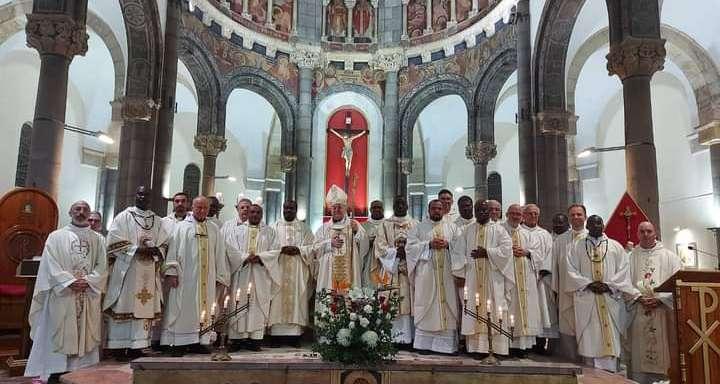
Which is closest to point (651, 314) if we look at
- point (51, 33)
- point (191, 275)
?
point (191, 275)

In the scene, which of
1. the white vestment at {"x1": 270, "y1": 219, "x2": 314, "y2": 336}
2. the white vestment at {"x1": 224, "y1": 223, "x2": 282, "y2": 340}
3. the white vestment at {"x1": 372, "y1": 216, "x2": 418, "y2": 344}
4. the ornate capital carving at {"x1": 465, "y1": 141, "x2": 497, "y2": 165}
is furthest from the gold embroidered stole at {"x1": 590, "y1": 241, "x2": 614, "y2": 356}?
the ornate capital carving at {"x1": 465, "y1": 141, "x2": 497, "y2": 165}

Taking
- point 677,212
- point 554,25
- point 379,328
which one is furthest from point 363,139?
point 379,328

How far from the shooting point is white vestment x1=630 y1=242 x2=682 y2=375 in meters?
6.29

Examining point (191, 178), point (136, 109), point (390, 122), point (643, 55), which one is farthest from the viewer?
point (191, 178)

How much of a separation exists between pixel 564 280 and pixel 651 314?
39.3 inches

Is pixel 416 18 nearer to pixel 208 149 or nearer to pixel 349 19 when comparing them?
pixel 349 19

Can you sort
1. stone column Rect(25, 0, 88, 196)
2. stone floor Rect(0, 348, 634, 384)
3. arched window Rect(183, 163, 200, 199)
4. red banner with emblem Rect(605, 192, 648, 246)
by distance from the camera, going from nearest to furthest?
stone floor Rect(0, 348, 634, 384) → red banner with emblem Rect(605, 192, 648, 246) → stone column Rect(25, 0, 88, 196) → arched window Rect(183, 163, 200, 199)

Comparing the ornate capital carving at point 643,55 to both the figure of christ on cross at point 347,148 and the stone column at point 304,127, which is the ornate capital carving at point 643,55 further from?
the stone column at point 304,127

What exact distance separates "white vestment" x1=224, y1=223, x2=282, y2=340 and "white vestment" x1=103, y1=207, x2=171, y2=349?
91cm

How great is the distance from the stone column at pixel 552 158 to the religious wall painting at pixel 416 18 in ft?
24.9

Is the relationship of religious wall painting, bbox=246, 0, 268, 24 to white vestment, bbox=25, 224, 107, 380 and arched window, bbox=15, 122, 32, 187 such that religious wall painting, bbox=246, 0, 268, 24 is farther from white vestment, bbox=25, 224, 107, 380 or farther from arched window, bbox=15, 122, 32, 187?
white vestment, bbox=25, 224, 107, 380

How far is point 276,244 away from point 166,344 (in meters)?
1.77

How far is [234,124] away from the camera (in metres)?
22.2

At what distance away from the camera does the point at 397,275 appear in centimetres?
700
